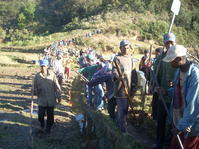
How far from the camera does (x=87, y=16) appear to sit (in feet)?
183

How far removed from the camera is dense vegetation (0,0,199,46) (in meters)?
38.2

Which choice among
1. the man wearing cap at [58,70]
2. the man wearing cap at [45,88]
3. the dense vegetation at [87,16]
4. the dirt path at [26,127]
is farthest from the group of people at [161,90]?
the dense vegetation at [87,16]

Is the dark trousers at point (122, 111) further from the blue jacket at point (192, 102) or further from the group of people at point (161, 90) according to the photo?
the blue jacket at point (192, 102)

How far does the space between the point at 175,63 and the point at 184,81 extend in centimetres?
24

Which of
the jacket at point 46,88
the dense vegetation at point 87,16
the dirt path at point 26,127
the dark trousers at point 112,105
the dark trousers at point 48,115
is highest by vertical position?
the dense vegetation at point 87,16

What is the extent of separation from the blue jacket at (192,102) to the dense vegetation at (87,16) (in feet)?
50.2

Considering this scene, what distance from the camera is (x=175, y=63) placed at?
4.41 metres

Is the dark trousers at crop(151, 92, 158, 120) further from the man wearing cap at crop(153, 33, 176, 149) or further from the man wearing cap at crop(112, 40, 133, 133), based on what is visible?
the man wearing cap at crop(153, 33, 176, 149)

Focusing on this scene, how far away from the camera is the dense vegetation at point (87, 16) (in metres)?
38.2

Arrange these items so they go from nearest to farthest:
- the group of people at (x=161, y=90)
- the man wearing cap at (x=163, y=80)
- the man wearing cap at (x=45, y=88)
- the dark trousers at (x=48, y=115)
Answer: the group of people at (x=161, y=90) < the man wearing cap at (x=163, y=80) < the man wearing cap at (x=45, y=88) < the dark trousers at (x=48, y=115)

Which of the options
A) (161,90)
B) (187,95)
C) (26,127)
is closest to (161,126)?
(161,90)

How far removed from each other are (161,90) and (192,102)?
186cm

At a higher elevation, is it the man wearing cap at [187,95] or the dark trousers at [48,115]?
the man wearing cap at [187,95]

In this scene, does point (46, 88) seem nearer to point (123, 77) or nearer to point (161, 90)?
point (123, 77)
